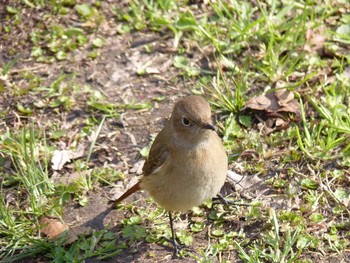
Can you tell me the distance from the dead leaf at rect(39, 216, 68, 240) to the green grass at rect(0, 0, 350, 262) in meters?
0.05

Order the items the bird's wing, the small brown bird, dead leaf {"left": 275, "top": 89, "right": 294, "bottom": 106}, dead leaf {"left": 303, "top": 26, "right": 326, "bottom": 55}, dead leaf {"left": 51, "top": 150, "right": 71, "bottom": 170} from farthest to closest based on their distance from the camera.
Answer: dead leaf {"left": 303, "top": 26, "right": 326, "bottom": 55}
dead leaf {"left": 275, "top": 89, "right": 294, "bottom": 106}
dead leaf {"left": 51, "top": 150, "right": 71, "bottom": 170}
the bird's wing
the small brown bird

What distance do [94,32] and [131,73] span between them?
0.85 m

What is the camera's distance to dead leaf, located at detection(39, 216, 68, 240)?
609 cm

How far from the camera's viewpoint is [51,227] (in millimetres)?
6160

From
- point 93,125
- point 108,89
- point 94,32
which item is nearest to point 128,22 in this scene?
point 94,32

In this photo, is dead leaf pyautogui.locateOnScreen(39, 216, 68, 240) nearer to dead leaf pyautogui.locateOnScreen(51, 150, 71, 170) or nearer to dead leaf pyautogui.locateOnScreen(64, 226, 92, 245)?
dead leaf pyautogui.locateOnScreen(64, 226, 92, 245)

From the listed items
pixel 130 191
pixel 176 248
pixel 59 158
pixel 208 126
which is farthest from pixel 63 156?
pixel 208 126

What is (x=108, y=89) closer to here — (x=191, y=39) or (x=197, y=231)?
(x=191, y=39)

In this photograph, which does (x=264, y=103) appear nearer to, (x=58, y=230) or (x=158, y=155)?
(x=158, y=155)

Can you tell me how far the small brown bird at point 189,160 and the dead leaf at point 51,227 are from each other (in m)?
1.04

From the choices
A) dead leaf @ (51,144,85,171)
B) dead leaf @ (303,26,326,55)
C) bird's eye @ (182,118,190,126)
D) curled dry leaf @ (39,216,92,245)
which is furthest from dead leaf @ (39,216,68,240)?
dead leaf @ (303,26,326,55)

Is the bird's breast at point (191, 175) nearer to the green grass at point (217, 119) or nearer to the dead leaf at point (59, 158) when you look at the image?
the green grass at point (217, 119)

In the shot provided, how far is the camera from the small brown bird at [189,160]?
5500mm

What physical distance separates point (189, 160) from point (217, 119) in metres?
1.45
